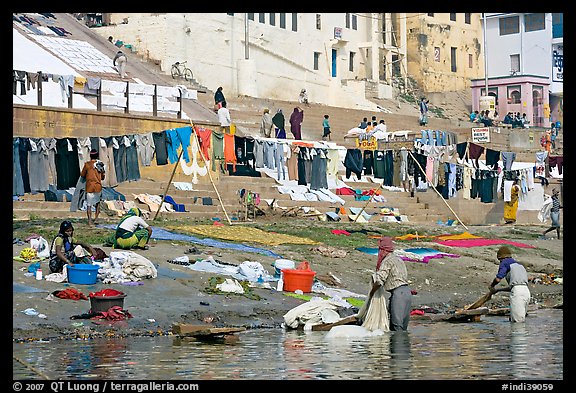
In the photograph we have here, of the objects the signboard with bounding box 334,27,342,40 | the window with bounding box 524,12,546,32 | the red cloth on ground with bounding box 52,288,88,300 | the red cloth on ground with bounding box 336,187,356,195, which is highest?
the window with bounding box 524,12,546,32

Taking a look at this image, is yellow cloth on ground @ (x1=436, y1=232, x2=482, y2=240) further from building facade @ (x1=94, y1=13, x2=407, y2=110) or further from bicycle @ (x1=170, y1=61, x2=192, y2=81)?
building facade @ (x1=94, y1=13, x2=407, y2=110)

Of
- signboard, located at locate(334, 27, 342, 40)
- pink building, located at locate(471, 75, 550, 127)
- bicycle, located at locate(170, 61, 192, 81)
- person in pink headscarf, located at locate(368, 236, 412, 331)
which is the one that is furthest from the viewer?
pink building, located at locate(471, 75, 550, 127)

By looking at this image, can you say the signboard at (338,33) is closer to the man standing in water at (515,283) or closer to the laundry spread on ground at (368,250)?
the laundry spread on ground at (368,250)

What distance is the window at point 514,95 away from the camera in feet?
191

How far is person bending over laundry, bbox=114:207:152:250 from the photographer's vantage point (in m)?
18.9

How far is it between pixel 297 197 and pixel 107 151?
736cm

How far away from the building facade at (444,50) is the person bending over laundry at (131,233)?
42900 millimetres

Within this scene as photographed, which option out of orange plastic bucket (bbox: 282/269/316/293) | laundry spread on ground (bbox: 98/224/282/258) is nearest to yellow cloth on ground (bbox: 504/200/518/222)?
laundry spread on ground (bbox: 98/224/282/258)

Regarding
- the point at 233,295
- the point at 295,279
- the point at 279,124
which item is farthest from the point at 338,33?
the point at 233,295

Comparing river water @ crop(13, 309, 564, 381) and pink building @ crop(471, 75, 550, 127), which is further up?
pink building @ crop(471, 75, 550, 127)

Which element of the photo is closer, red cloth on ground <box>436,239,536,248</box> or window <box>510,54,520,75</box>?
red cloth on ground <box>436,239,536,248</box>

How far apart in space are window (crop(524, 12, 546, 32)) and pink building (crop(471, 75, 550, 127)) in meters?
5.68
